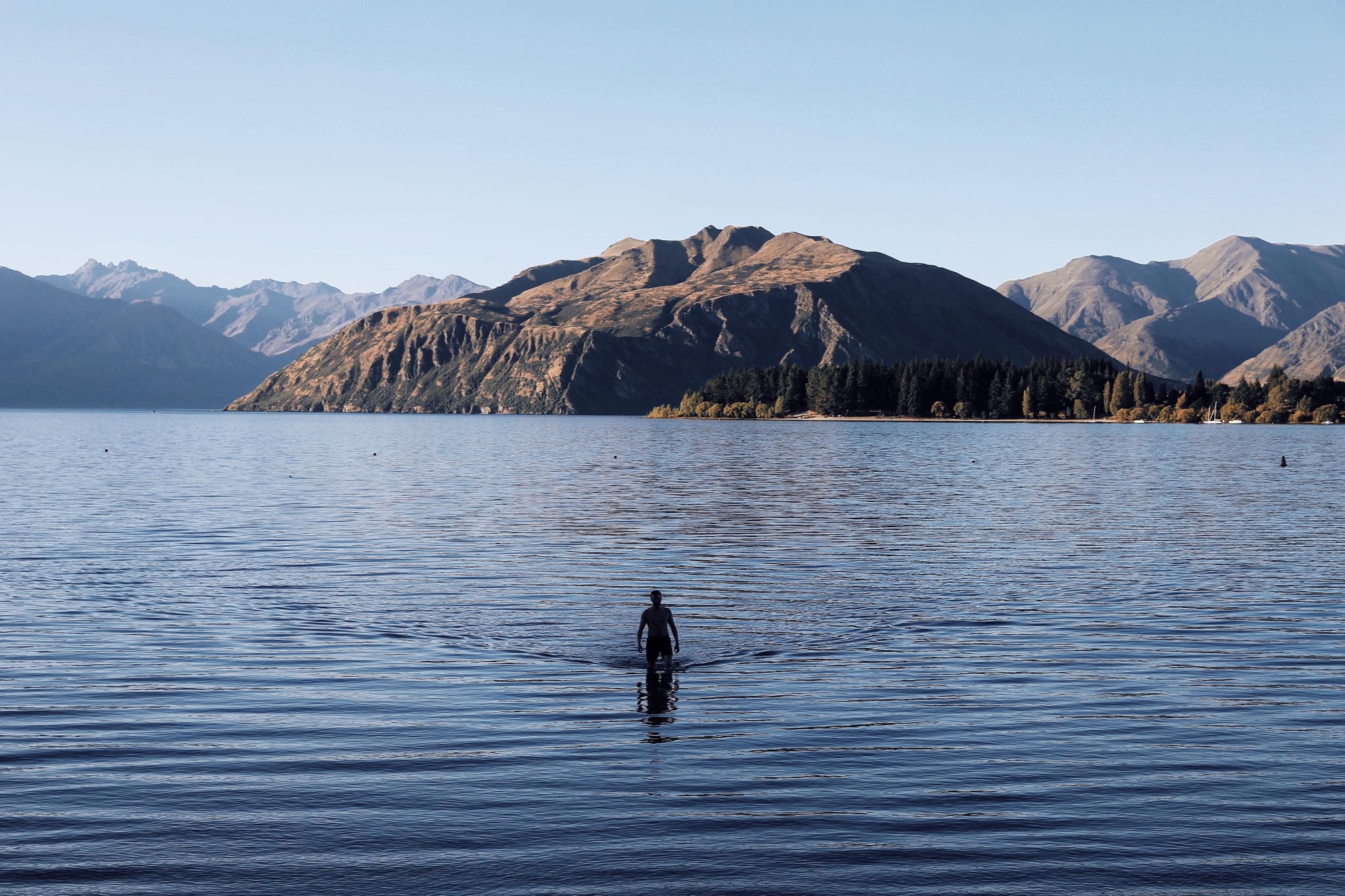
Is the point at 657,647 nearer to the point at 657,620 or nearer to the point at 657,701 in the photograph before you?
the point at 657,620

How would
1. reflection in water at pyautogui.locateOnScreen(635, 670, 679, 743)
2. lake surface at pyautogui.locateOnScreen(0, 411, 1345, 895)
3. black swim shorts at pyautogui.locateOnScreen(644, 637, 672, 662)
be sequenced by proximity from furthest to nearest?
black swim shorts at pyautogui.locateOnScreen(644, 637, 672, 662) < reflection in water at pyautogui.locateOnScreen(635, 670, 679, 743) < lake surface at pyautogui.locateOnScreen(0, 411, 1345, 895)

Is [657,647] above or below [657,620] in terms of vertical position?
below

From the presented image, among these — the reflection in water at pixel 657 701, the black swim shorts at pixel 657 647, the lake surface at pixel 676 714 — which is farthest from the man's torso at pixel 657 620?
the lake surface at pixel 676 714

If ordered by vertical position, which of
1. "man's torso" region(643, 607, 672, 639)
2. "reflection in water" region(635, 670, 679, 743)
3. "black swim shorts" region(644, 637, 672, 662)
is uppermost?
"man's torso" region(643, 607, 672, 639)

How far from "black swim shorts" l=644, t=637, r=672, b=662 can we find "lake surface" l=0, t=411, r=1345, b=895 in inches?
37.1

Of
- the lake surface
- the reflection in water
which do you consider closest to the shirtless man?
the reflection in water

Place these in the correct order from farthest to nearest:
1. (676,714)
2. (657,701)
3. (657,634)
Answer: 1. (657,634)
2. (657,701)
3. (676,714)

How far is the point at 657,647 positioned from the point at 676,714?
11.8ft

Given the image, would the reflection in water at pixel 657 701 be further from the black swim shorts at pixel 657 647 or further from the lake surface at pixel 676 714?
the black swim shorts at pixel 657 647

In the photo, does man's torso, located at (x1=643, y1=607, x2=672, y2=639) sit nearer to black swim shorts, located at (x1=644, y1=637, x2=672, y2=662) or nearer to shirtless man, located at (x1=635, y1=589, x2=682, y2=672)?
shirtless man, located at (x1=635, y1=589, x2=682, y2=672)

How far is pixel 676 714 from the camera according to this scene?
26.9 m

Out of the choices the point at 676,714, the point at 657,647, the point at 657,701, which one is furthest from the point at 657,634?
the point at 676,714

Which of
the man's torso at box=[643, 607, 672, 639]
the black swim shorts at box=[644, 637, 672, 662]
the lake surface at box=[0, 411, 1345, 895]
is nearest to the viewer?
the lake surface at box=[0, 411, 1345, 895]

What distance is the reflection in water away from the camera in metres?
25.5
